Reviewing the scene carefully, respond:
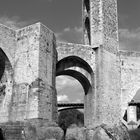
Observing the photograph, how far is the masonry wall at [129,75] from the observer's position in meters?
19.3

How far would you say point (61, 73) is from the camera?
17609 millimetres

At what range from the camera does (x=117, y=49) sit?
18750 mm

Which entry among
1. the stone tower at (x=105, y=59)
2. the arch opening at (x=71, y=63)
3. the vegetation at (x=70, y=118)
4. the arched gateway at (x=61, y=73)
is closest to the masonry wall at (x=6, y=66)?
the arched gateway at (x=61, y=73)

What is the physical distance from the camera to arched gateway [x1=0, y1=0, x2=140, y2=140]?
13633 mm

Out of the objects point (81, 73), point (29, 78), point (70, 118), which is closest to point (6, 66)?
point (29, 78)

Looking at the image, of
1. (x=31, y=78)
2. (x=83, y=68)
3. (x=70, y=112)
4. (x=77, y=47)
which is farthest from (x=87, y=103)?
(x=70, y=112)

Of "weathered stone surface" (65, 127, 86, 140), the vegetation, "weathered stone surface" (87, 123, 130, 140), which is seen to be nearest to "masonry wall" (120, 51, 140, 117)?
"weathered stone surface" (87, 123, 130, 140)

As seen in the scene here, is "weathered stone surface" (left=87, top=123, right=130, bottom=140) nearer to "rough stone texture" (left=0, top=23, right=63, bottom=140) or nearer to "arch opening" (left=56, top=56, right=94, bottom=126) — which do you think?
"arch opening" (left=56, top=56, right=94, bottom=126)

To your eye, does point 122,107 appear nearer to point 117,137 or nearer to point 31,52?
point 117,137

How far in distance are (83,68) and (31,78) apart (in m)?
4.25

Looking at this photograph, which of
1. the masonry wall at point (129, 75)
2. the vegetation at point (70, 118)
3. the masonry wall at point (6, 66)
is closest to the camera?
the masonry wall at point (6, 66)

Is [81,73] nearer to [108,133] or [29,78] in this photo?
A: [108,133]

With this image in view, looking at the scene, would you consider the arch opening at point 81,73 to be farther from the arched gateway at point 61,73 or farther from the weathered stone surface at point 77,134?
the weathered stone surface at point 77,134

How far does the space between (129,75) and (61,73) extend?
4.67 metres
